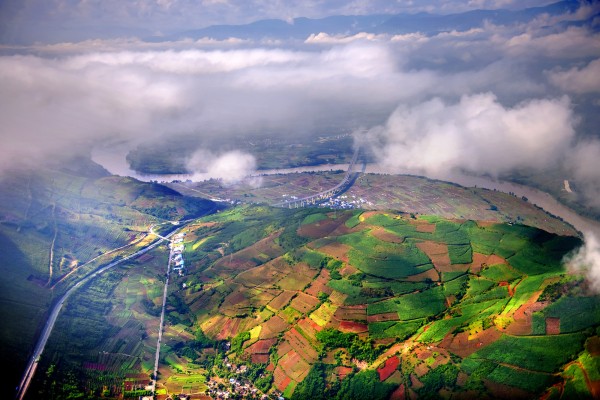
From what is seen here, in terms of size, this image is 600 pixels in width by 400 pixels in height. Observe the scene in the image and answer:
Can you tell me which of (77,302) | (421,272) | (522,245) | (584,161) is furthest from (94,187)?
(584,161)

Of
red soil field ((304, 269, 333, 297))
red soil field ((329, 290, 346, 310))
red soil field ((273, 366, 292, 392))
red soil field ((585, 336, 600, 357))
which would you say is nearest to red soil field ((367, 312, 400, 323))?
red soil field ((329, 290, 346, 310))

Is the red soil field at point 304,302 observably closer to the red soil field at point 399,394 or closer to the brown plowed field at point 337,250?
the brown plowed field at point 337,250

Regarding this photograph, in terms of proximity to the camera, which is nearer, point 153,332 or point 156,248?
point 153,332

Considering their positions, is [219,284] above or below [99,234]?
below

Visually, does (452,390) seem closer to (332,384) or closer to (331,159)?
(332,384)

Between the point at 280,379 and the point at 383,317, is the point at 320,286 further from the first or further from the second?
the point at 280,379

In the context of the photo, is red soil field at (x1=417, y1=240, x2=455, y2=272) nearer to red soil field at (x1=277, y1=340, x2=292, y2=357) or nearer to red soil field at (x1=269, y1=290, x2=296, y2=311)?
red soil field at (x1=269, y1=290, x2=296, y2=311)
